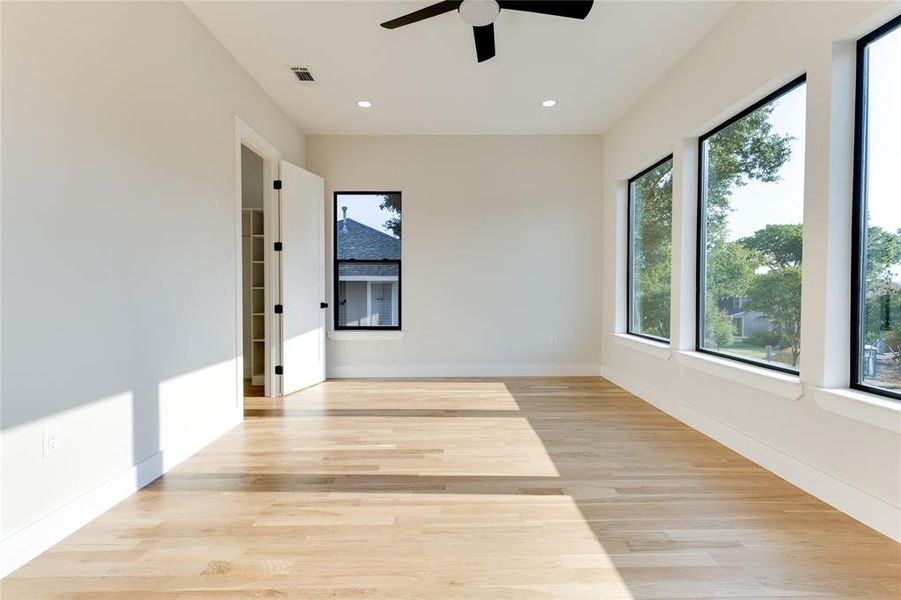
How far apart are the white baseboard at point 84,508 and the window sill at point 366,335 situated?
8.13 feet

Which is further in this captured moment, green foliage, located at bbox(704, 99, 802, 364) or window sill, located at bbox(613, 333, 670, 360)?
window sill, located at bbox(613, 333, 670, 360)

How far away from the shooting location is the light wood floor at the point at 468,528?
1609 mm

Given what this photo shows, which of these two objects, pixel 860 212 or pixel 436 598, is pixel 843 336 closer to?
pixel 860 212

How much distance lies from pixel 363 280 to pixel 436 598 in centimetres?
428

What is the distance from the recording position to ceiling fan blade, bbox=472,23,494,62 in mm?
2820

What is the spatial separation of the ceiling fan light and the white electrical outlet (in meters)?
2.96

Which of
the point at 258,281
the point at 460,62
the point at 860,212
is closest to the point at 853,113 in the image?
the point at 860,212

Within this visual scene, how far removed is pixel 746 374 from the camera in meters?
2.78

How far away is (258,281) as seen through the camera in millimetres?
5254

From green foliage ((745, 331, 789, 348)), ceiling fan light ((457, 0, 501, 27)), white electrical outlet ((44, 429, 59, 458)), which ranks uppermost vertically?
ceiling fan light ((457, 0, 501, 27))

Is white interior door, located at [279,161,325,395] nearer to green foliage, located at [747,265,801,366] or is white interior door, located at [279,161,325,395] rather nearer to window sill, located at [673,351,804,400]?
window sill, located at [673,351,804,400]

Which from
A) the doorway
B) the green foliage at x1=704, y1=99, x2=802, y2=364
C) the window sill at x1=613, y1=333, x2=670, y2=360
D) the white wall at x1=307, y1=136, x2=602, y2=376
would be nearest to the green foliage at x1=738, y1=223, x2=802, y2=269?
the green foliage at x1=704, y1=99, x2=802, y2=364

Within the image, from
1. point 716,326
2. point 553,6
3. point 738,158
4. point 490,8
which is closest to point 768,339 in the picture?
point 716,326

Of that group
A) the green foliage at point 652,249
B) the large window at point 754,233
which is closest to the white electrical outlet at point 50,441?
the large window at point 754,233
